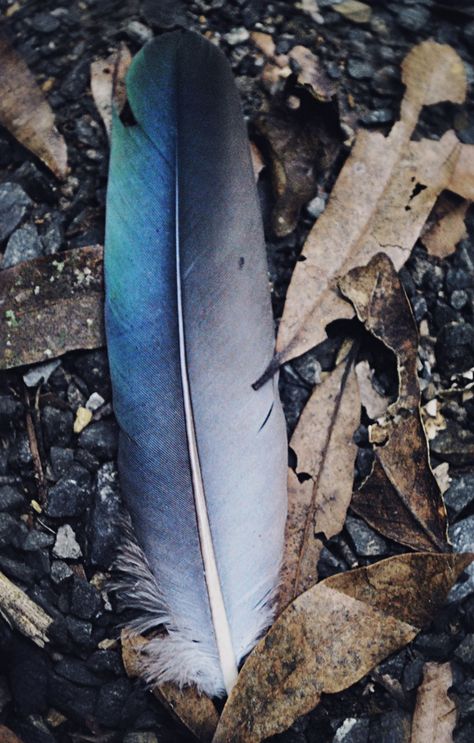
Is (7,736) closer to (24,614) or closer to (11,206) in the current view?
(24,614)

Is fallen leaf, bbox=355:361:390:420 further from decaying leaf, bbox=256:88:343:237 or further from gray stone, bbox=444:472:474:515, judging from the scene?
decaying leaf, bbox=256:88:343:237

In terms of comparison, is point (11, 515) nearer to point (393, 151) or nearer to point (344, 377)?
point (344, 377)

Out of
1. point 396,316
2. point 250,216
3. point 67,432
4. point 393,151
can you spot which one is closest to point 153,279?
point 250,216

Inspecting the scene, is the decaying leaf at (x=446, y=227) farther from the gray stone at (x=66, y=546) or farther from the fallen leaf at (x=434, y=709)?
the gray stone at (x=66, y=546)

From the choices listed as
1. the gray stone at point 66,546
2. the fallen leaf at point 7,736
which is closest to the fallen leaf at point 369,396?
the gray stone at point 66,546

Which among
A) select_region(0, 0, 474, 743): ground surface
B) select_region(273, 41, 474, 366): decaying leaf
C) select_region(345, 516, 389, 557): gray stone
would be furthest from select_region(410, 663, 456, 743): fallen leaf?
select_region(273, 41, 474, 366): decaying leaf

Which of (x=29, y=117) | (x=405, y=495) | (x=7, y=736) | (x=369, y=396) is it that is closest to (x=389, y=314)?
(x=369, y=396)
